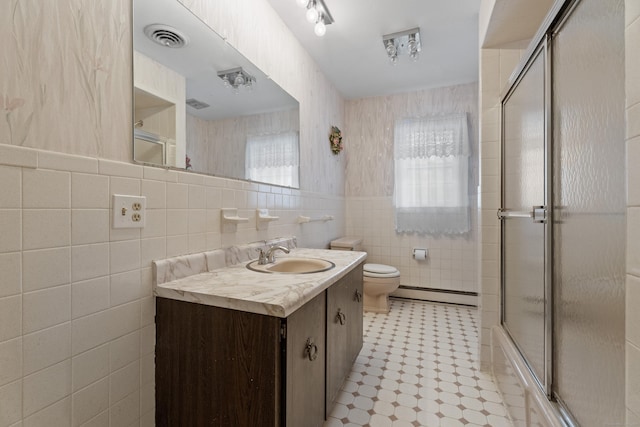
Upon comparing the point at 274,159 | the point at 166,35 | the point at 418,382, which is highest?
the point at 166,35

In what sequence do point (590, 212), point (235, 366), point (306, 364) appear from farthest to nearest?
point (306, 364) < point (235, 366) < point (590, 212)

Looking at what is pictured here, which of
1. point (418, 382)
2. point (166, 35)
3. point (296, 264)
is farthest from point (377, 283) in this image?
point (166, 35)

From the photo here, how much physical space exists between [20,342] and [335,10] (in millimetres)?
2288

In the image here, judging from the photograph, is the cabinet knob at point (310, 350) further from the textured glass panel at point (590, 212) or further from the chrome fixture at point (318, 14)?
the chrome fixture at point (318, 14)

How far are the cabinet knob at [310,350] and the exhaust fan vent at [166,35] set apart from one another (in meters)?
1.31

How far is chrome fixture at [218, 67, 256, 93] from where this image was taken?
4.90 ft

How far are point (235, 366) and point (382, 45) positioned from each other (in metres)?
2.50

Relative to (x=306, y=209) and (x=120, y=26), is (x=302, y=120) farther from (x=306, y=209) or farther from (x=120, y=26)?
(x=120, y=26)

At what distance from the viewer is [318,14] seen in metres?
1.77

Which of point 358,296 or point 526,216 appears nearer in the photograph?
point 526,216

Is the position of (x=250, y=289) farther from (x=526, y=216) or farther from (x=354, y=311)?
(x=526, y=216)

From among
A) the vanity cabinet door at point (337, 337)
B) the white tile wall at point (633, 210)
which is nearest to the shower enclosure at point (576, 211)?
the white tile wall at point (633, 210)

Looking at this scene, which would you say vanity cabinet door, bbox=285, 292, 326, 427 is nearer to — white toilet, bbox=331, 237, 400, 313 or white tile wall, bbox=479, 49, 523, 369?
white tile wall, bbox=479, 49, 523, 369

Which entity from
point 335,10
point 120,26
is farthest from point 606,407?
point 335,10
